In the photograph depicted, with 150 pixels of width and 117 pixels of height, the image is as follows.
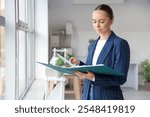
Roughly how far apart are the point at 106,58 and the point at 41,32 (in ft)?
11.7

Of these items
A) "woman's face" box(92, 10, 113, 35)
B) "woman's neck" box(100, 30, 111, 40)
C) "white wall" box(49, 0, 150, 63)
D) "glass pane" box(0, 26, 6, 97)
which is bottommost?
"glass pane" box(0, 26, 6, 97)

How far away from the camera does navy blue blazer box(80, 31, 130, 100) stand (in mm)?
1329

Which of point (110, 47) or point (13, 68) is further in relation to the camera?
point (13, 68)

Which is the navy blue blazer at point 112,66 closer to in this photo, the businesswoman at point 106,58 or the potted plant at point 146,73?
the businesswoman at point 106,58

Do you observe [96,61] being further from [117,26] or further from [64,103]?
[117,26]

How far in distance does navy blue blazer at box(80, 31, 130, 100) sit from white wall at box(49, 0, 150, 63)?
14.7 feet

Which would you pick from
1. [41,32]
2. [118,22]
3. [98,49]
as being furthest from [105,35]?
→ [118,22]

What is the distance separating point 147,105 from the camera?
1.15m

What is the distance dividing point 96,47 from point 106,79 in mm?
250

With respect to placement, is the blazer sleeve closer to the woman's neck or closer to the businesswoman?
the businesswoman

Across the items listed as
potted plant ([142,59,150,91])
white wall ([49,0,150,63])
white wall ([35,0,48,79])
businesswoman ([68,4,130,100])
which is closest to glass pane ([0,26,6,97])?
businesswoman ([68,4,130,100])

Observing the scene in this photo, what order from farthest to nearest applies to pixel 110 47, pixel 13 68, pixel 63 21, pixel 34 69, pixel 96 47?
pixel 63 21 → pixel 34 69 → pixel 13 68 → pixel 96 47 → pixel 110 47

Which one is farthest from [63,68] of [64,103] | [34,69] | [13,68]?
[34,69]

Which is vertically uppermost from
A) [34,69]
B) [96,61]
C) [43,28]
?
[43,28]
